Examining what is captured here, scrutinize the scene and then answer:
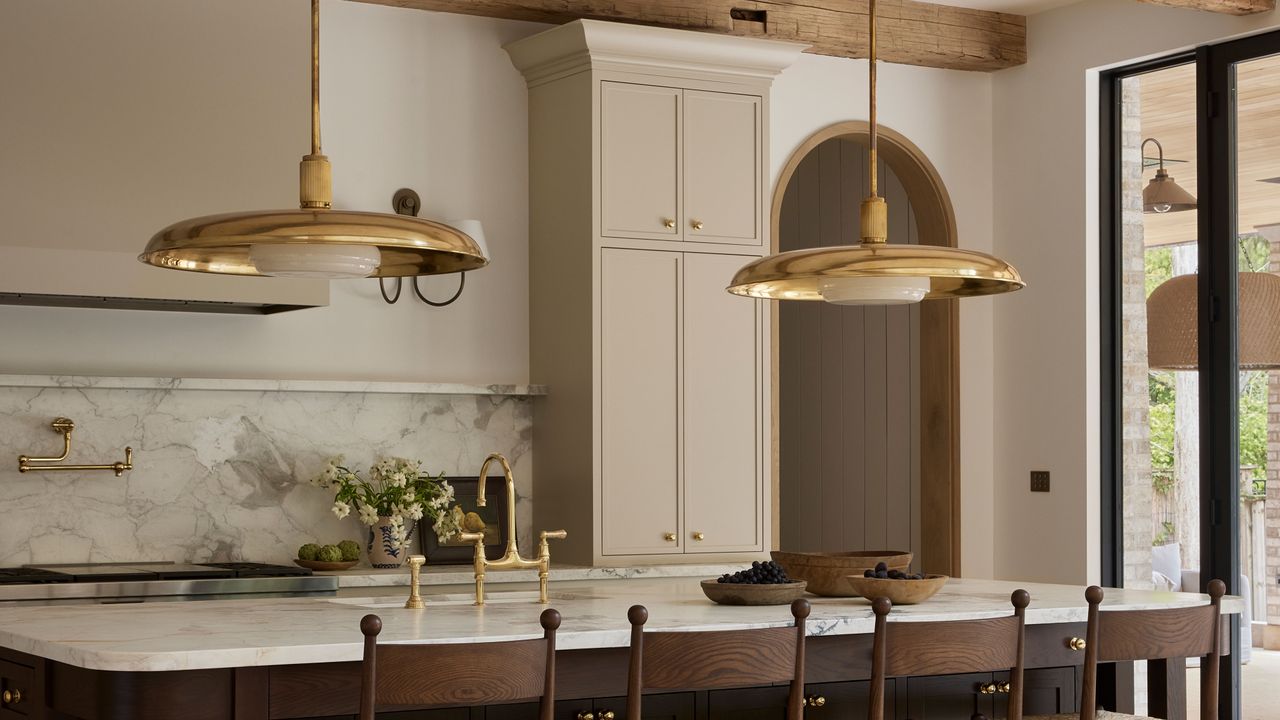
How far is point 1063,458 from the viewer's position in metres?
5.88

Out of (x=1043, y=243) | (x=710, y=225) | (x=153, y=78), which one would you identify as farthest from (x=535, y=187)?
(x=1043, y=243)

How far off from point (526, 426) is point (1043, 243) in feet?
7.24

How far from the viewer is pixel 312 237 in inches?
102

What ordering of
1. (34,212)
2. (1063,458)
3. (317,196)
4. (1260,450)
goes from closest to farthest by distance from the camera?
(317,196) → (34,212) → (1260,450) → (1063,458)

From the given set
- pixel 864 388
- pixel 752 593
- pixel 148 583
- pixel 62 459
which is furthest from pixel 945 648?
pixel 864 388

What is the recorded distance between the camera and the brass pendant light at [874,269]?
3020 mm

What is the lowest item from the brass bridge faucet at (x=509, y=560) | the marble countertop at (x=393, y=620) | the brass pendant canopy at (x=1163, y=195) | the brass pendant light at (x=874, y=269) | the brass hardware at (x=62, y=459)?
the marble countertop at (x=393, y=620)

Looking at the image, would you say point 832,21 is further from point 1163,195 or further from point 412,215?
point 412,215

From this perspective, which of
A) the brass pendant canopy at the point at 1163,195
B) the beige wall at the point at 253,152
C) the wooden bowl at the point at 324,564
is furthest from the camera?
the brass pendant canopy at the point at 1163,195

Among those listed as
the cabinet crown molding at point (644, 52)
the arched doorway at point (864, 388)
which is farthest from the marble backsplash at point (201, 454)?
the arched doorway at point (864, 388)

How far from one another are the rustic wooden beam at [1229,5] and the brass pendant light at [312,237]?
3.08 m

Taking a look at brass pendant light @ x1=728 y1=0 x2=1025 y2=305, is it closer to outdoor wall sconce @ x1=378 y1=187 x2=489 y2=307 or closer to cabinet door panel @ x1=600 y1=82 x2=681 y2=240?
cabinet door panel @ x1=600 y1=82 x2=681 y2=240

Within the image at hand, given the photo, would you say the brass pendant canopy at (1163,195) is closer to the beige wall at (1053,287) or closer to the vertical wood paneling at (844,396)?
the beige wall at (1053,287)

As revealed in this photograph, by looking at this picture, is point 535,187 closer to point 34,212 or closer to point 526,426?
point 526,426
